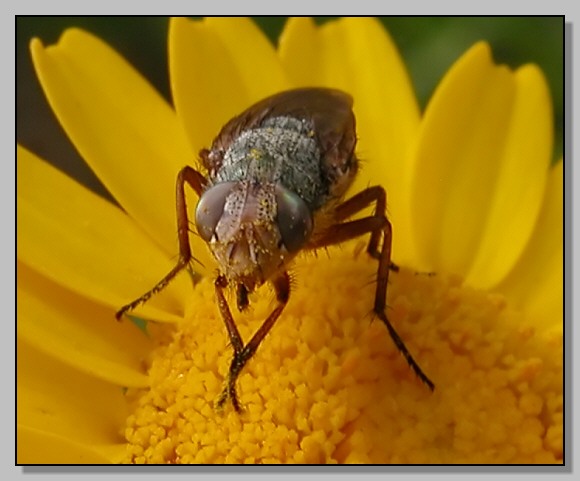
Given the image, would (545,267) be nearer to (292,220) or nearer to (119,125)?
(292,220)

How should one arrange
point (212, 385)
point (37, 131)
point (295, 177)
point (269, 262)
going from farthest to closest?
point (37, 131)
point (212, 385)
point (295, 177)
point (269, 262)

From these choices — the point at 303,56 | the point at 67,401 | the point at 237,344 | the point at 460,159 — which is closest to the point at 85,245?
the point at 67,401

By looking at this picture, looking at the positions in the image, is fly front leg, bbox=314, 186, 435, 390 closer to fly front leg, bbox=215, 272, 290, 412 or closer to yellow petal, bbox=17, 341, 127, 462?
fly front leg, bbox=215, 272, 290, 412

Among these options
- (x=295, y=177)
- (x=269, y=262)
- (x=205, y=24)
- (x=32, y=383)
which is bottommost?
(x=32, y=383)

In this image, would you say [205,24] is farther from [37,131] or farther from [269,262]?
[269,262]

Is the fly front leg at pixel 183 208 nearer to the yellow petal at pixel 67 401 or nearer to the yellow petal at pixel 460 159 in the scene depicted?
the yellow petal at pixel 67 401

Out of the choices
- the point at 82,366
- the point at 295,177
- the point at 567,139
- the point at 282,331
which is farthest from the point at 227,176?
the point at 567,139

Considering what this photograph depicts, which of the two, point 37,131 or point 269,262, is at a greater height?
point 37,131
